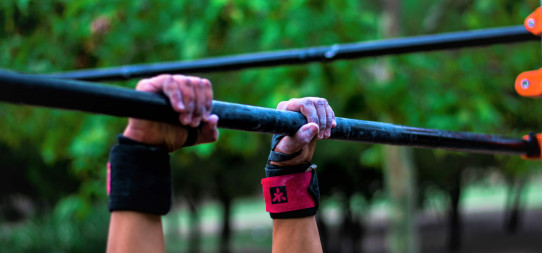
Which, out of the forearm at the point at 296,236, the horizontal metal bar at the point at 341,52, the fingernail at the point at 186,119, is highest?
the horizontal metal bar at the point at 341,52

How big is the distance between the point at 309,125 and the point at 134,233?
0.42 m

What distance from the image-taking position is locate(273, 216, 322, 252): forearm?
136 centimetres

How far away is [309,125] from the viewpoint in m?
1.27

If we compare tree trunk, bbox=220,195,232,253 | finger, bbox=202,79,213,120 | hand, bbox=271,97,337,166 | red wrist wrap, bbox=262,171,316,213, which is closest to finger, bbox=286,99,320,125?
hand, bbox=271,97,337,166

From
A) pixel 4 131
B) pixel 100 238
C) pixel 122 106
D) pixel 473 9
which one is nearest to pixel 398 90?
pixel 473 9

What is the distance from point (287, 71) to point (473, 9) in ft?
9.61

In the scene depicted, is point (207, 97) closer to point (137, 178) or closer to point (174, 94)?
point (174, 94)

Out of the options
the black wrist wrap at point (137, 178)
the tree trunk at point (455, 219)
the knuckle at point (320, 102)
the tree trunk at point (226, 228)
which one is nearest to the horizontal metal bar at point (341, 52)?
the knuckle at point (320, 102)

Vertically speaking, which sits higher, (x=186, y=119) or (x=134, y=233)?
(x=186, y=119)

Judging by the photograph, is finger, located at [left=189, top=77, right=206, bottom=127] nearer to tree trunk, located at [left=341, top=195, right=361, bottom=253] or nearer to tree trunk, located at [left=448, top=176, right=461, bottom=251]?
tree trunk, located at [left=341, top=195, right=361, bottom=253]

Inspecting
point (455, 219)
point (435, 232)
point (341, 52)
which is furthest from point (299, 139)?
point (435, 232)

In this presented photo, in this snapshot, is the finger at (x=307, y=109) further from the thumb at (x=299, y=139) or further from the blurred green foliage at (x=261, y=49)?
the blurred green foliage at (x=261, y=49)

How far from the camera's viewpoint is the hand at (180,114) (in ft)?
3.49

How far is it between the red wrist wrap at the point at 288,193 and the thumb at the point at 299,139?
7cm
